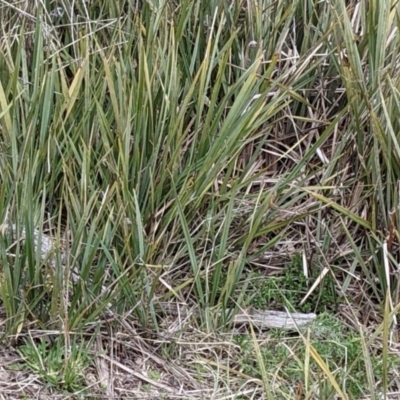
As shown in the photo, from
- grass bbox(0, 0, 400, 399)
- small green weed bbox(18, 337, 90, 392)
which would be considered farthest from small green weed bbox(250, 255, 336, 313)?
small green weed bbox(18, 337, 90, 392)

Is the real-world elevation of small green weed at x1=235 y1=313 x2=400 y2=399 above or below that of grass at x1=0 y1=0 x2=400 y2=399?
below

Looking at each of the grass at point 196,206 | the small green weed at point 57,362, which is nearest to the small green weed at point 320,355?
the grass at point 196,206

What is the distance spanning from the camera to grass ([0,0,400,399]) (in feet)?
4.66

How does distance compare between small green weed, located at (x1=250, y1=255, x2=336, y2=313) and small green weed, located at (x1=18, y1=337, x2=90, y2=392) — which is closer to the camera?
small green weed, located at (x1=18, y1=337, x2=90, y2=392)

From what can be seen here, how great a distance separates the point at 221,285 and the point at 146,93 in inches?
19.6

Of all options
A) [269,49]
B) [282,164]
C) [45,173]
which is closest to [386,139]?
[282,164]

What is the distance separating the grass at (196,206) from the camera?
1.42 m

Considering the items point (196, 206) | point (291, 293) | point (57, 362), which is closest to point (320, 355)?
point (291, 293)

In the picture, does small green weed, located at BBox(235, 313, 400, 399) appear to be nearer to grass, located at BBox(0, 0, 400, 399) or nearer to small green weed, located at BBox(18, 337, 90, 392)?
Result: grass, located at BBox(0, 0, 400, 399)

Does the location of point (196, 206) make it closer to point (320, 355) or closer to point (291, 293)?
point (291, 293)

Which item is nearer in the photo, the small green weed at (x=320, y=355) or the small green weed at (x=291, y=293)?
the small green weed at (x=320, y=355)

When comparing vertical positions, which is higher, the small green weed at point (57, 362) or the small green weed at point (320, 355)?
the small green weed at point (57, 362)

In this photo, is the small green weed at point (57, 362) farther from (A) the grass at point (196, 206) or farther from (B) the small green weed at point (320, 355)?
(B) the small green weed at point (320, 355)

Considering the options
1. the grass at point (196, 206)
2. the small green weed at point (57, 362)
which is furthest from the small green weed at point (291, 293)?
the small green weed at point (57, 362)
